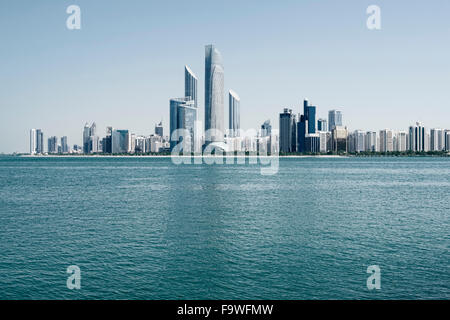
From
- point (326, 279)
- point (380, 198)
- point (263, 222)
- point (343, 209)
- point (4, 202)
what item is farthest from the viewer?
point (380, 198)

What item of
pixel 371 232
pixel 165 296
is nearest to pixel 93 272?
pixel 165 296

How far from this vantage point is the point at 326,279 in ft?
79.5

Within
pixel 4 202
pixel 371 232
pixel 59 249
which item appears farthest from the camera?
pixel 4 202

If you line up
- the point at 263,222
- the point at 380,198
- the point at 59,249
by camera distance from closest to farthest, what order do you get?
the point at 59,249 < the point at 263,222 < the point at 380,198

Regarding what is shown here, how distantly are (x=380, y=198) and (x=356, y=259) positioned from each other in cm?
4057

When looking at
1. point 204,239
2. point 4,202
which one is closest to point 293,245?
point 204,239

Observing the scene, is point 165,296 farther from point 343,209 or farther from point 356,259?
point 343,209

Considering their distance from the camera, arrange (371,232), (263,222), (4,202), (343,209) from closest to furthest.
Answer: (371,232) < (263,222) < (343,209) < (4,202)

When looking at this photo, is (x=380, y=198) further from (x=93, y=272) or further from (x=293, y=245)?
(x=93, y=272)

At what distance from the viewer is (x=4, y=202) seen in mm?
60438

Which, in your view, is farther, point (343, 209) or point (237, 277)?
point (343, 209)
